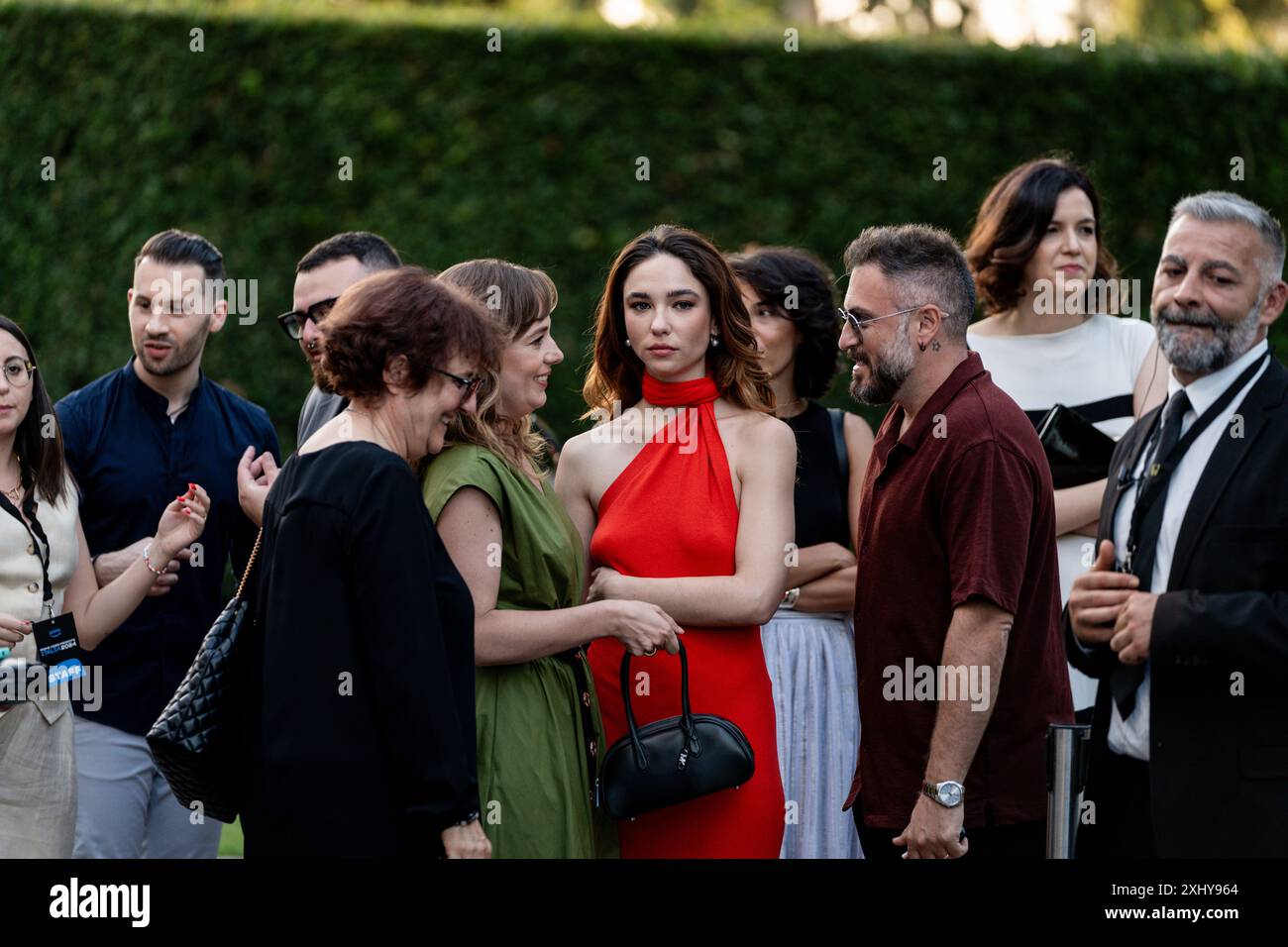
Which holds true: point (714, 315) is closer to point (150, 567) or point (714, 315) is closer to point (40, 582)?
point (150, 567)

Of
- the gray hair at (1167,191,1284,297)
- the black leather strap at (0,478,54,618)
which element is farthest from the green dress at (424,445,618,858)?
the gray hair at (1167,191,1284,297)

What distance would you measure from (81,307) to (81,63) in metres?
1.47

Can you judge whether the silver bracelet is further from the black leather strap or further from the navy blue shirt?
the navy blue shirt

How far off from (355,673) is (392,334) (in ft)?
2.45

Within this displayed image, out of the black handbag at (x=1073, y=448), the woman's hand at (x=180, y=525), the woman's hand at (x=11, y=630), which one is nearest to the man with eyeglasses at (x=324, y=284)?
the woman's hand at (x=180, y=525)

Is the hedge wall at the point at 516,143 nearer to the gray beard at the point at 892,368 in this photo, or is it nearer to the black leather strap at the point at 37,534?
the black leather strap at the point at 37,534

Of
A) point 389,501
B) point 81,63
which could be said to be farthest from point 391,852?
point 81,63

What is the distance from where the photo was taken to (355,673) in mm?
3062

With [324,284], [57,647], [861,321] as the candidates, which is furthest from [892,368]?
[57,647]

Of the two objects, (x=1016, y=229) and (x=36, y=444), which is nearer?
(x=36, y=444)

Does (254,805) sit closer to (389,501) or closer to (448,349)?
(389,501)

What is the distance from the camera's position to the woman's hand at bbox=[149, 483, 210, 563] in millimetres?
4266

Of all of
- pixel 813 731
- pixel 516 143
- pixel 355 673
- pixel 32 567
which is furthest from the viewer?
pixel 516 143

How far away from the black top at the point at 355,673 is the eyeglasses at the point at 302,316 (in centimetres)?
199
